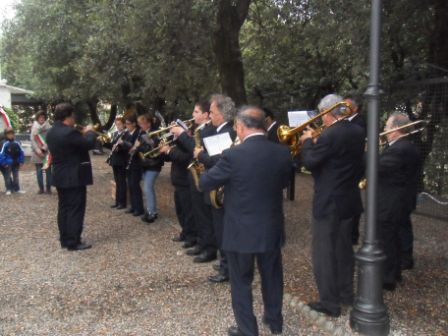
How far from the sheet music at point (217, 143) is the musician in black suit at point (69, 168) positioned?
2568 millimetres

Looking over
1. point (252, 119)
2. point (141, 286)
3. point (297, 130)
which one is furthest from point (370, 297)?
point (141, 286)

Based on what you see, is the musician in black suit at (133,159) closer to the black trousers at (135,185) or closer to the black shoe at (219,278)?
the black trousers at (135,185)

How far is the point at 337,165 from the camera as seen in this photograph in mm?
4289

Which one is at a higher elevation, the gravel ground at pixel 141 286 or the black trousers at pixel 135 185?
the black trousers at pixel 135 185

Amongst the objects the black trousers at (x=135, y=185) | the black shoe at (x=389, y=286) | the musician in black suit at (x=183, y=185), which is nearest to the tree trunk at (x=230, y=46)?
the black trousers at (x=135, y=185)

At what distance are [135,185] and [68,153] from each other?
202cm

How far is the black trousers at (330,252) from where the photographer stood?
14.3 feet

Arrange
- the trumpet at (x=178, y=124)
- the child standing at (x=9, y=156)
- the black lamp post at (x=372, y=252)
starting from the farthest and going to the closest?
the child standing at (x=9, y=156), the trumpet at (x=178, y=124), the black lamp post at (x=372, y=252)

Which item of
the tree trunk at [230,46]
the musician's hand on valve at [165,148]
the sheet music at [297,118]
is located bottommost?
the musician's hand on valve at [165,148]

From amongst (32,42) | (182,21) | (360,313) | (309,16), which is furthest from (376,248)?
(32,42)

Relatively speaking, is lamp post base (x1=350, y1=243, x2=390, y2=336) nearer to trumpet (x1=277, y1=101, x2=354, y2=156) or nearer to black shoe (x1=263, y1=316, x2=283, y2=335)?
black shoe (x1=263, y1=316, x2=283, y2=335)

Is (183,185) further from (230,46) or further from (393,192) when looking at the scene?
(230,46)

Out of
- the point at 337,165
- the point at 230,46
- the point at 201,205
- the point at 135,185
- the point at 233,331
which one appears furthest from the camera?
the point at 230,46

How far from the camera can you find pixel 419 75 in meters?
8.85
